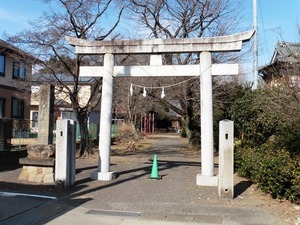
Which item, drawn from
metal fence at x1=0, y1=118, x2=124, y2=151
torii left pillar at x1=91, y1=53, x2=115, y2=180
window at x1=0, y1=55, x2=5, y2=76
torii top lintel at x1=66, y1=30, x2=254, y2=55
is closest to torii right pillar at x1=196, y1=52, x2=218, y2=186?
torii top lintel at x1=66, y1=30, x2=254, y2=55

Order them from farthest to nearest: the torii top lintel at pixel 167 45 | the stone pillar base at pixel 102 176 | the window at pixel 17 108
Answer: the window at pixel 17 108
the stone pillar base at pixel 102 176
the torii top lintel at pixel 167 45

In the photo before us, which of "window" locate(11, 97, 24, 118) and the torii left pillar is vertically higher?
"window" locate(11, 97, 24, 118)

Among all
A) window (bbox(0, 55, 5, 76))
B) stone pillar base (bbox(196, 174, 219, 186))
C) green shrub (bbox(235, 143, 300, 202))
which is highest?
window (bbox(0, 55, 5, 76))

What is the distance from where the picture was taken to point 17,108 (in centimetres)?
3216

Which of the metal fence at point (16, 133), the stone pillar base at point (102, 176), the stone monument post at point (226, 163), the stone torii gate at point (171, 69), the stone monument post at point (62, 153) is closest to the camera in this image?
the stone monument post at point (226, 163)

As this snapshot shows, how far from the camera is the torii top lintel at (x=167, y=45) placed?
1168cm

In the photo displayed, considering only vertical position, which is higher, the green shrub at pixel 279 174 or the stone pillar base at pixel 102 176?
the green shrub at pixel 279 174

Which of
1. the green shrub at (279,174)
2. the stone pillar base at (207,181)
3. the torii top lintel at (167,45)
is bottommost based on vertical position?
the stone pillar base at (207,181)

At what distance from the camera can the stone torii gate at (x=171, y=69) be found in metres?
11.5

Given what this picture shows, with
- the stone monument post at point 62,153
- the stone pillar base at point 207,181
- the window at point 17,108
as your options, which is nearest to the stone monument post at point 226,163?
the stone pillar base at point 207,181

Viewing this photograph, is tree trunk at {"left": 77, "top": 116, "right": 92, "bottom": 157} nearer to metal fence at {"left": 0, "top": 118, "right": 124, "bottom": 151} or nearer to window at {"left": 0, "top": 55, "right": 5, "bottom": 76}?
metal fence at {"left": 0, "top": 118, "right": 124, "bottom": 151}

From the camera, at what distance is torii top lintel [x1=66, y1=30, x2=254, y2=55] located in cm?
1168

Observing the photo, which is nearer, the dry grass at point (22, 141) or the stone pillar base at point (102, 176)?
the stone pillar base at point (102, 176)

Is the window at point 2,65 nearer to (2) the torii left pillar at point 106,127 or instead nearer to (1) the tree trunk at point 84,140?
(1) the tree trunk at point 84,140
